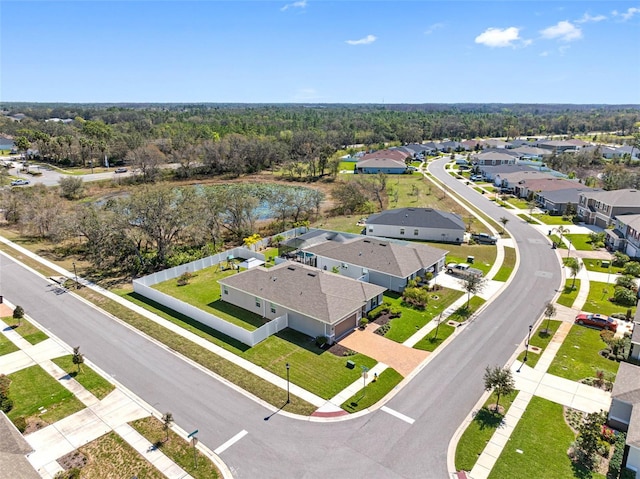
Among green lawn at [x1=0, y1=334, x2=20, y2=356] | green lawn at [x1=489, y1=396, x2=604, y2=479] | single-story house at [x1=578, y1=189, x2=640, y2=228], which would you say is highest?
single-story house at [x1=578, y1=189, x2=640, y2=228]

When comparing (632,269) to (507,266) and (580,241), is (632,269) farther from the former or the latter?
(580,241)

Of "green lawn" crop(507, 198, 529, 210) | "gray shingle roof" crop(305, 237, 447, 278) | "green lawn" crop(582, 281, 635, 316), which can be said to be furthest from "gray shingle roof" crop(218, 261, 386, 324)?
"green lawn" crop(507, 198, 529, 210)

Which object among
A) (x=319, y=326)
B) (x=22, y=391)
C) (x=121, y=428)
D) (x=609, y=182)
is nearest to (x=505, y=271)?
(x=319, y=326)

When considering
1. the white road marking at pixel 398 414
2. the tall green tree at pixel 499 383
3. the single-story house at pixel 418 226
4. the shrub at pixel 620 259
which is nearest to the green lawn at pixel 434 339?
the tall green tree at pixel 499 383

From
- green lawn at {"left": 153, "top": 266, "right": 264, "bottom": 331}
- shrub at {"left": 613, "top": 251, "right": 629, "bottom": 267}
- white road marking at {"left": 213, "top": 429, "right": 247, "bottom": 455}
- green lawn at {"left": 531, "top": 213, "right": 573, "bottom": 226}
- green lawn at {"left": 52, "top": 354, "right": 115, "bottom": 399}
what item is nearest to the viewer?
white road marking at {"left": 213, "top": 429, "right": 247, "bottom": 455}

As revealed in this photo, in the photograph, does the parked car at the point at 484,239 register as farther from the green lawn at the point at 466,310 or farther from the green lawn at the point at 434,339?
the green lawn at the point at 434,339

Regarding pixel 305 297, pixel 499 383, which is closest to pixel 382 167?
pixel 305 297

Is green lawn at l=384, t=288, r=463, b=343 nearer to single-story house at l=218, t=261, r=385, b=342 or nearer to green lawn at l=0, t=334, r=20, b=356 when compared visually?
single-story house at l=218, t=261, r=385, b=342
